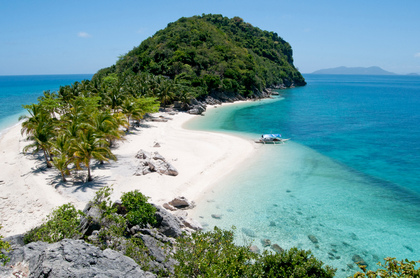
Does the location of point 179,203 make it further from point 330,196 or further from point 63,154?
point 330,196

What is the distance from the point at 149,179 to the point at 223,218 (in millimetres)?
7845

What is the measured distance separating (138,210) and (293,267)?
8355 mm

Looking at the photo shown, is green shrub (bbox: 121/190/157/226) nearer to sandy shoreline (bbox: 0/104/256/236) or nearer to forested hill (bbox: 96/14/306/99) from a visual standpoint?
sandy shoreline (bbox: 0/104/256/236)

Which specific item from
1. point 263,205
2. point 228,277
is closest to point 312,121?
point 263,205

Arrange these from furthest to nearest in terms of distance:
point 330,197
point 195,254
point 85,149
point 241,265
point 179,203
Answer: point 330,197, point 85,149, point 179,203, point 195,254, point 241,265

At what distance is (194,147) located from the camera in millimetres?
33500

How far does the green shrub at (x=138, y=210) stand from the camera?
45.5ft

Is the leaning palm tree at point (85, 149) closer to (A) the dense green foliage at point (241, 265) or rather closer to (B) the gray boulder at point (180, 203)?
(B) the gray boulder at point (180, 203)

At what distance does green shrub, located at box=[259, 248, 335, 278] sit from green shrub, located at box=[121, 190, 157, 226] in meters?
6.65

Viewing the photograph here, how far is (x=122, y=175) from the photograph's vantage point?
23266 mm

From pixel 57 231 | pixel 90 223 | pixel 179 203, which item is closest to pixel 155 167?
pixel 179 203

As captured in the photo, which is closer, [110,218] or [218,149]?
[110,218]

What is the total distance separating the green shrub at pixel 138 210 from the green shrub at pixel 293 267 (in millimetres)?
6646

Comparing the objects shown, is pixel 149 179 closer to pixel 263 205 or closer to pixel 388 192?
pixel 263 205
